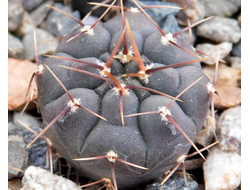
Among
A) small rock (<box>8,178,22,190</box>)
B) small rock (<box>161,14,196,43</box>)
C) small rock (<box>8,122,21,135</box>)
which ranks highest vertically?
small rock (<box>161,14,196,43</box>)

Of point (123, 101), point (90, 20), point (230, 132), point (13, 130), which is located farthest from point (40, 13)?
point (230, 132)

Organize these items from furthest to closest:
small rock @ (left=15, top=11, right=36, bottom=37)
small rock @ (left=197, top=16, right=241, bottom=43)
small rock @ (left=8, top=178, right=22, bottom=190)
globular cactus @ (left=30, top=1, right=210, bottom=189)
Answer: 1. small rock @ (left=15, top=11, right=36, bottom=37)
2. small rock @ (left=197, top=16, right=241, bottom=43)
3. small rock @ (left=8, top=178, right=22, bottom=190)
4. globular cactus @ (left=30, top=1, right=210, bottom=189)

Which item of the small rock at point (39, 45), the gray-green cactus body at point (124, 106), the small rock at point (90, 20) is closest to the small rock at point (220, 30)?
the small rock at point (90, 20)

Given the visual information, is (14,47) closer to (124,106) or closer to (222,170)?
(124,106)

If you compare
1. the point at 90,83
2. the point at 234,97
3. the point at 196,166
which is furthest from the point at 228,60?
the point at 90,83

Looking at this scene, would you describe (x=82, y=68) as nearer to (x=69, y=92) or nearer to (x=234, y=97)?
(x=69, y=92)

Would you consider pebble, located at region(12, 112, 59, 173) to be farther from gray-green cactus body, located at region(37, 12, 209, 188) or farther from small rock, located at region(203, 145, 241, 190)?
small rock, located at region(203, 145, 241, 190)

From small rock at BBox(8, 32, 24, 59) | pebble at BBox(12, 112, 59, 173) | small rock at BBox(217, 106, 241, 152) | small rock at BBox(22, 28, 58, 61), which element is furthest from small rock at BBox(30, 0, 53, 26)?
small rock at BBox(217, 106, 241, 152)
